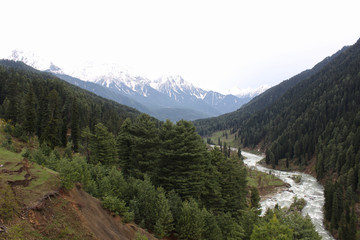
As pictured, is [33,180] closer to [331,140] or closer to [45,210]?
[45,210]

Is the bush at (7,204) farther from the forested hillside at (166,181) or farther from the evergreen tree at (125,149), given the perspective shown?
the evergreen tree at (125,149)

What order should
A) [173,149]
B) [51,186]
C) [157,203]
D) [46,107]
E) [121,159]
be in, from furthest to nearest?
[46,107] < [121,159] < [173,149] < [157,203] < [51,186]

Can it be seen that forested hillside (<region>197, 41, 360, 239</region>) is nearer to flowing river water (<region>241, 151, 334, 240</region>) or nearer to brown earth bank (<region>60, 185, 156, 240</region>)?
flowing river water (<region>241, 151, 334, 240</region>)

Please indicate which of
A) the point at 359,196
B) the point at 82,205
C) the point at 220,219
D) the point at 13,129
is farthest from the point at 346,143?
the point at 13,129

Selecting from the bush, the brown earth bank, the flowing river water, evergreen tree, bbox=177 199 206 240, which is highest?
the bush

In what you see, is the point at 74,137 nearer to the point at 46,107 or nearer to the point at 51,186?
the point at 46,107

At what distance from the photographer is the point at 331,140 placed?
10394cm

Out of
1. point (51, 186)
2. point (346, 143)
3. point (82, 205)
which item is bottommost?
point (82, 205)

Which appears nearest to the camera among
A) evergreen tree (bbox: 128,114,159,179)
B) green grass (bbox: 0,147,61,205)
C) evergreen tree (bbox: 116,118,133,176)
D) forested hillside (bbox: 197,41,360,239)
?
green grass (bbox: 0,147,61,205)

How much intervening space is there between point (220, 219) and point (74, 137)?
5055 cm

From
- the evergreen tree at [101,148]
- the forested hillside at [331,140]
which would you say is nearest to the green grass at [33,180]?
the evergreen tree at [101,148]

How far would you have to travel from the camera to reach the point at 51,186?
12.1m

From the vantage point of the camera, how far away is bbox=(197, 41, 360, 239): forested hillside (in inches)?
2103

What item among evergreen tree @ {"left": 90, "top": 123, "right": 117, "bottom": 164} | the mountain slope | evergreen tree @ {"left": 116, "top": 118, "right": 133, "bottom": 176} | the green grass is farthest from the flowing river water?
Answer: the green grass
